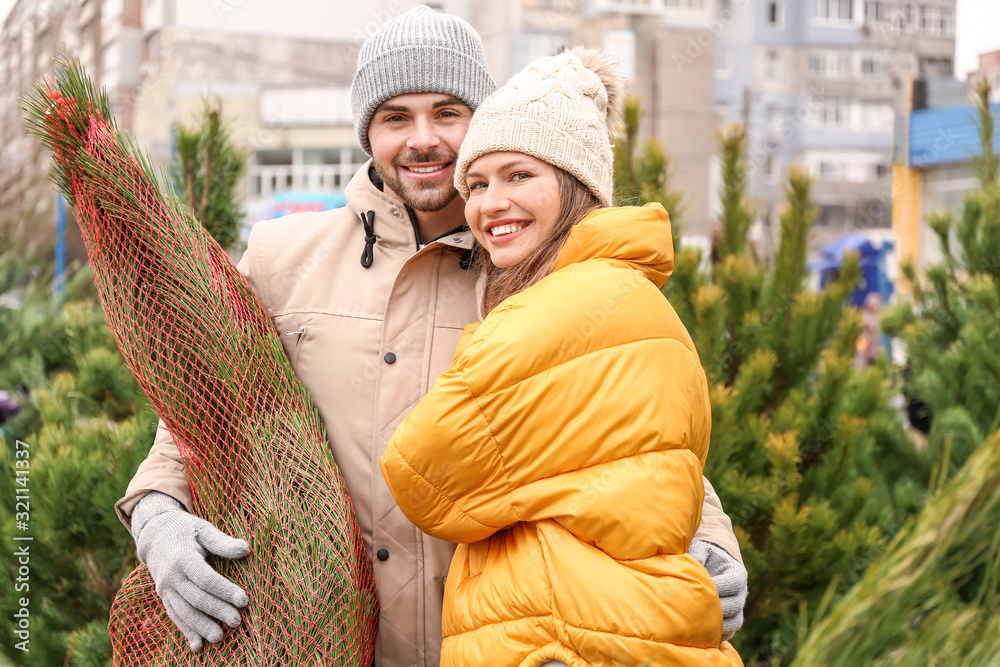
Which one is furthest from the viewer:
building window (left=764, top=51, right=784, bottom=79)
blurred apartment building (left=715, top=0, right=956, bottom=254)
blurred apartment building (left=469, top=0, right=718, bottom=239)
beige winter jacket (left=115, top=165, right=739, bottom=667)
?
building window (left=764, top=51, right=784, bottom=79)

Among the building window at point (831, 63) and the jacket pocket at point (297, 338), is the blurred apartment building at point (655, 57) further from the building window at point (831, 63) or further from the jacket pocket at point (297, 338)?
the jacket pocket at point (297, 338)

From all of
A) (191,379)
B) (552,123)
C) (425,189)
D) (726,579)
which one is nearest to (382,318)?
(425,189)

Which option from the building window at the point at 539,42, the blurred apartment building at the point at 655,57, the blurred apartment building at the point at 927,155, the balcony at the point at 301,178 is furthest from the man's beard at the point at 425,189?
the building window at the point at 539,42

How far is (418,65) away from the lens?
2.10 metres

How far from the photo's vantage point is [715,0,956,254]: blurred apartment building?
30453 mm

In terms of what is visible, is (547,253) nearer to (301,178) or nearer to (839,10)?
(301,178)

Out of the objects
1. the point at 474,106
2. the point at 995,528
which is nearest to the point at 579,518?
the point at 995,528

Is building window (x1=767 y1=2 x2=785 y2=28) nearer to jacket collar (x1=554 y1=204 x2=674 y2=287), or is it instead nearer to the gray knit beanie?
the gray knit beanie

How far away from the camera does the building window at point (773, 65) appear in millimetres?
32653

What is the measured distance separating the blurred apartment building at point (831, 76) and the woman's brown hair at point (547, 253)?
2910 centimetres

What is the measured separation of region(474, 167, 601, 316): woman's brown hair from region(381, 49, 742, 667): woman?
0.10 metres

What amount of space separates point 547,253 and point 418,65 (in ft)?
2.11

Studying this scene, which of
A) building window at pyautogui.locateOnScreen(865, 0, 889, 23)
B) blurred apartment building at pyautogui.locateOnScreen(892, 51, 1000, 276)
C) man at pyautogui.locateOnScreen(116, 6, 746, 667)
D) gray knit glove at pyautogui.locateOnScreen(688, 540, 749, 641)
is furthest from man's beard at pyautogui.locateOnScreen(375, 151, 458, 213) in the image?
building window at pyautogui.locateOnScreen(865, 0, 889, 23)

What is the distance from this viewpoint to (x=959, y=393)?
3734 mm
